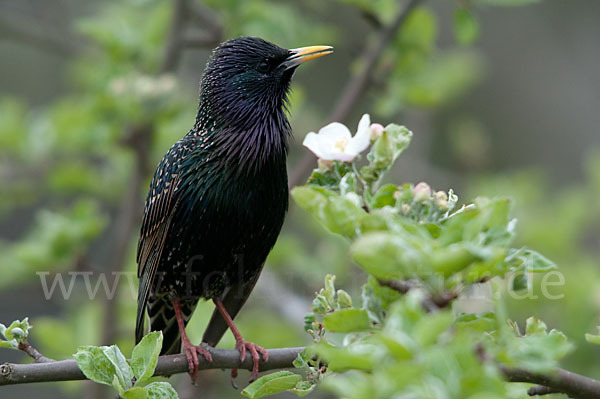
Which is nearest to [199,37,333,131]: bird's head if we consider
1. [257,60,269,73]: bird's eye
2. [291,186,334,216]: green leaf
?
[257,60,269,73]: bird's eye

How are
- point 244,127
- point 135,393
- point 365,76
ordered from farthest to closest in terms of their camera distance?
point 365,76, point 244,127, point 135,393

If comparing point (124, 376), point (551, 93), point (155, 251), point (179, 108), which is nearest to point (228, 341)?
point (155, 251)

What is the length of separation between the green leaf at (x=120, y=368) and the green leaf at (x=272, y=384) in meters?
0.34

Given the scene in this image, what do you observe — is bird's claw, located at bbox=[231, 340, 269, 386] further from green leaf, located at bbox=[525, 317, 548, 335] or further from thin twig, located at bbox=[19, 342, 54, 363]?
green leaf, located at bbox=[525, 317, 548, 335]

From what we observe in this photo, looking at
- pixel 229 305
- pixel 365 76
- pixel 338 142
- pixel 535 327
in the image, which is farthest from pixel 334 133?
pixel 365 76

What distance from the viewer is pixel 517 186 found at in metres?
6.50

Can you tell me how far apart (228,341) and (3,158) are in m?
2.57

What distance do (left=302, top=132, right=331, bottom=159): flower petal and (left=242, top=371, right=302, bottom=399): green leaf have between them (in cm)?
66

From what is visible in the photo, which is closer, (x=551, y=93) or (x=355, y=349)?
(x=355, y=349)

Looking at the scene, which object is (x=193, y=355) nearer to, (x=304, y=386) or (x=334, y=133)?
(x=304, y=386)

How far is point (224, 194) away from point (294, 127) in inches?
144

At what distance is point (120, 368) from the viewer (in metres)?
2.15

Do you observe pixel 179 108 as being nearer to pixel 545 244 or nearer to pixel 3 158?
pixel 3 158

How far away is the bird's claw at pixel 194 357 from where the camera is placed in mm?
3053
